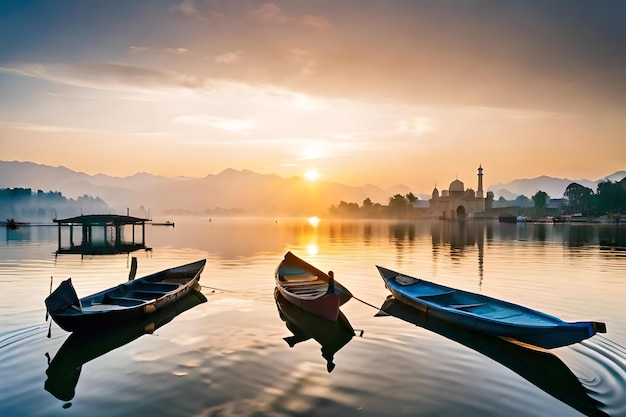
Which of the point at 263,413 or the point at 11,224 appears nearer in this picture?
the point at 263,413

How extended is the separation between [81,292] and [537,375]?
24.1 meters

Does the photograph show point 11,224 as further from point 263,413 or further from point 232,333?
point 263,413

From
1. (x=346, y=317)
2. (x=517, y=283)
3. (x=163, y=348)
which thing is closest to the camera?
(x=163, y=348)

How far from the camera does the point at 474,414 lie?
404 inches

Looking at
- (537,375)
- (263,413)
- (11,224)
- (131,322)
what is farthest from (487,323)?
(11,224)

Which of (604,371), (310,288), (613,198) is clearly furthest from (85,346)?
(613,198)

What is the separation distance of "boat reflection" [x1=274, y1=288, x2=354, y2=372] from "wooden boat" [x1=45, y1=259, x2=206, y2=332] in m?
6.03

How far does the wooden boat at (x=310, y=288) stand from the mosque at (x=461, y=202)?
6545 inches

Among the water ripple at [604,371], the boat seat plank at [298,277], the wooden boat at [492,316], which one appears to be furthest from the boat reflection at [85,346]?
the water ripple at [604,371]

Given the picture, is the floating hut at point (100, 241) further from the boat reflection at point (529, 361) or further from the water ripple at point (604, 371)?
the water ripple at point (604, 371)

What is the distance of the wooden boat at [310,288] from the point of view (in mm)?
17531

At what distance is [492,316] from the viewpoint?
1639 centimetres

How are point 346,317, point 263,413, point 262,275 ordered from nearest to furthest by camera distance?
point 263,413 < point 346,317 < point 262,275

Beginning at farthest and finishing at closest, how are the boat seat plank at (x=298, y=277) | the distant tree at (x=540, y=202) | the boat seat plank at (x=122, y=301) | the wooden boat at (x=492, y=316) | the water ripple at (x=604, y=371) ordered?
the distant tree at (x=540, y=202)
the boat seat plank at (x=298, y=277)
the boat seat plank at (x=122, y=301)
the wooden boat at (x=492, y=316)
the water ripple at (x=604, y=371)
